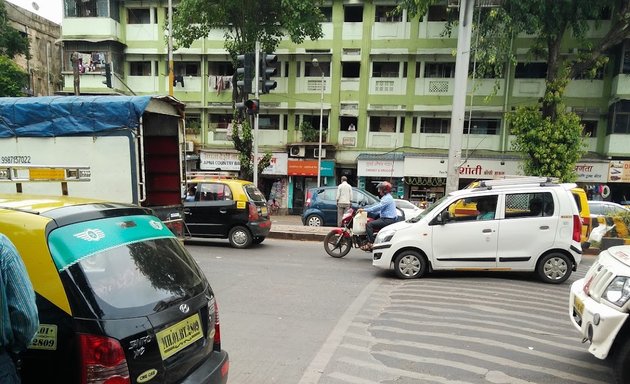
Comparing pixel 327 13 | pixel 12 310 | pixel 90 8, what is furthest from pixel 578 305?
pixel 90 8

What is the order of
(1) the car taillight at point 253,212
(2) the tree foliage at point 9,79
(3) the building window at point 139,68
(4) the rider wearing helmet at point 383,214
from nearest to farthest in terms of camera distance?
(4) the rider wearing helmet at point 383,214
(1) the car taillight at point 253,212
(2) the tree foliage at point 9,79
(3) the building window at point 139,68

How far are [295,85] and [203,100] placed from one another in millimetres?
5721

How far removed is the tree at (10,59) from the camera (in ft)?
64.9

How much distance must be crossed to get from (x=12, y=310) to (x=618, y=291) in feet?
13.6

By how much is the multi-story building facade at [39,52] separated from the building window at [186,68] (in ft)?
36.7

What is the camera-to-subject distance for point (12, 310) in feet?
5.53

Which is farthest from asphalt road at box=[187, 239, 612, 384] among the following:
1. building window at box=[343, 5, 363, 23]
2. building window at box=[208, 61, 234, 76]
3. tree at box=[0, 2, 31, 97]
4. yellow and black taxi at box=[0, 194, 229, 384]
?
building window at box=[343, 5, 363, 23]

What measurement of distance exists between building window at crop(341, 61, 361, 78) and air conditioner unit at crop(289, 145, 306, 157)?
4.95 m

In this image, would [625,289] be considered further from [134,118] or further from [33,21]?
[33,21]

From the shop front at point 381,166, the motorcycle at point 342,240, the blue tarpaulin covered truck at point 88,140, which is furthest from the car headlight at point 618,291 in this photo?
the shop front at point 381,166

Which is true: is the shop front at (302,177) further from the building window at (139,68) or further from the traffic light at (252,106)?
the traffic light at (252,106)

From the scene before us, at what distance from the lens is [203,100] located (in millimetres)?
24406

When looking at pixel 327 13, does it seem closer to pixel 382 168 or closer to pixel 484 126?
pixel 382 168

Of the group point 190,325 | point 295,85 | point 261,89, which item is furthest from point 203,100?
point 190,325
